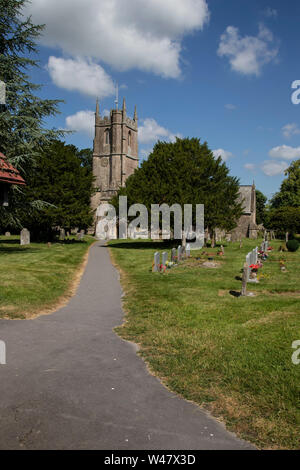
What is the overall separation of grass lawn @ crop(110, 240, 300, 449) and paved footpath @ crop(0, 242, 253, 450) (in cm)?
40

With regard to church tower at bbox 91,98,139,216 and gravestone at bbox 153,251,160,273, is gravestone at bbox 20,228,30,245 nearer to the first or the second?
gravestone at bbox 153,251,160,273

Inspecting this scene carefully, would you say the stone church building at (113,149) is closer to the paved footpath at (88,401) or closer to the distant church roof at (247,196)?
the distant church roof at (247,196)

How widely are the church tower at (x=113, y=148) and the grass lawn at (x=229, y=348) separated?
6710 centimetres

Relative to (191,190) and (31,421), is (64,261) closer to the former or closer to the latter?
(191,190)

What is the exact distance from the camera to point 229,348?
8.05m

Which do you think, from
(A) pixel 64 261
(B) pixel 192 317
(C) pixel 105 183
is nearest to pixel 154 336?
(B) pixel 192 317

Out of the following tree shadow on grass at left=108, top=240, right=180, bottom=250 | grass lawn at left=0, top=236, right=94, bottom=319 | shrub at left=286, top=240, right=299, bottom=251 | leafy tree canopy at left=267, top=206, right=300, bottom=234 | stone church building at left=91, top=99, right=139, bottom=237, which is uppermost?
stone church building at left=91, top=99, right=139, bottom=237

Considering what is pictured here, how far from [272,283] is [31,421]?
1438cm

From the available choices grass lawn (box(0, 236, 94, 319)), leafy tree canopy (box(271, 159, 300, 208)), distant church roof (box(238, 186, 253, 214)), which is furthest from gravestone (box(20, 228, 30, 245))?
leafy tree canopy (box(271, 159, 300, 208))

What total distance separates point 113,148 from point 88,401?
79043mm

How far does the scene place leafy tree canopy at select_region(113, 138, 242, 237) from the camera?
34.0 meters

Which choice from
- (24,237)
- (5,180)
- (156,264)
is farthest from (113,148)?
(5,180)

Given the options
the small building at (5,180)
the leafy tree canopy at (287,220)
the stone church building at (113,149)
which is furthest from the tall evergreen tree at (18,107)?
the stone church building at (113,149)

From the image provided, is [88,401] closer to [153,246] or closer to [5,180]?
[5,180]
